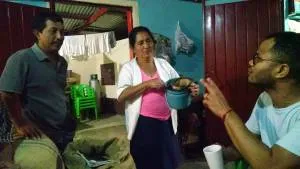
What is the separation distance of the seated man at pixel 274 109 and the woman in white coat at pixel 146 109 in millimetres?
1016

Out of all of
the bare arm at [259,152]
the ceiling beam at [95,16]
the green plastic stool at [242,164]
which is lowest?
the green plastic stool at [242,164]

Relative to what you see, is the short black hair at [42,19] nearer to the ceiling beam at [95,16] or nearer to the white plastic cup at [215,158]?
the white plastic cup at [215,158]

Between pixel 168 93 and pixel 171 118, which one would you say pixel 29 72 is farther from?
A: pixel 171 118

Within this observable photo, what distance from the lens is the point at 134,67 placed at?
7.54 feet

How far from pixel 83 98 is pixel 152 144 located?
5.34 metres

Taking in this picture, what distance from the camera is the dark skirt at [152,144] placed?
2.24 metres

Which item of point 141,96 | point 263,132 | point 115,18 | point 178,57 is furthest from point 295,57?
point 115,18

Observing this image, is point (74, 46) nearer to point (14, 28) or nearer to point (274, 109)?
point (14, 28)

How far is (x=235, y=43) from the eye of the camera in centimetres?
421

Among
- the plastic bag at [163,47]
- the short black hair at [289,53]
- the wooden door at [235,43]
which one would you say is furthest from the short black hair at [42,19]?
the wooden door at [235,43]

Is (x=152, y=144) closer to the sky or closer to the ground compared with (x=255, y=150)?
closer to the ground

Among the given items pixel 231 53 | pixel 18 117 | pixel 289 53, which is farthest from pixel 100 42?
pixel 289 53

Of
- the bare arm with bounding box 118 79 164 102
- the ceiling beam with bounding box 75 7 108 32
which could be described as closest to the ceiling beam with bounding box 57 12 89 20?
the ceiling beam with bounding box 75 7 108 32

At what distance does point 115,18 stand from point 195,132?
3696 mm
